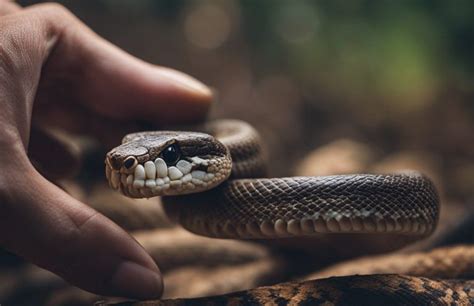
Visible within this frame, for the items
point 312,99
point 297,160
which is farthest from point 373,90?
point 297,160

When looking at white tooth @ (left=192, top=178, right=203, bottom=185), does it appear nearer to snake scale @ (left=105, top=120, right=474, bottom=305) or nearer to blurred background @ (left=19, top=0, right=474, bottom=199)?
snake scale @ (left=105, top=120, right=474, bottom=305)

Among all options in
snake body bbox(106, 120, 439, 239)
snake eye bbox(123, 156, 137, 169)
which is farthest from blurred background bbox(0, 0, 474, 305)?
snake eye bbox(123, 156, 137, 169)

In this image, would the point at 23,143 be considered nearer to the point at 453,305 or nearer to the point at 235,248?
the point at 453,305

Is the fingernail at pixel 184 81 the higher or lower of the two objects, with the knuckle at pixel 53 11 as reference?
lower

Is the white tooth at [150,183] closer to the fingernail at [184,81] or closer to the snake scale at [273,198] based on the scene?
the snake scale at [273,198]

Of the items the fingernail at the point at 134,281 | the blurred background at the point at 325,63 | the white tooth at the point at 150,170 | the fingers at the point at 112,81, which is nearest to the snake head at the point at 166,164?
the white tooth at the point at 150,170

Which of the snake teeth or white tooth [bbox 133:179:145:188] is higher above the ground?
the snake teeth

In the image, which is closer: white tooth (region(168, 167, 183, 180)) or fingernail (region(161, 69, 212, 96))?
white tooth (region(168, 167, 183, 180))
